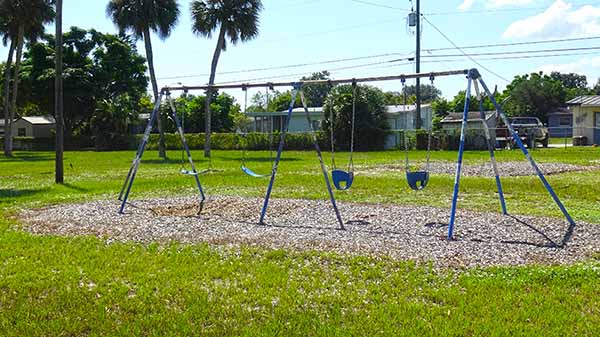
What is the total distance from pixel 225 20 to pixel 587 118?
1013 inches

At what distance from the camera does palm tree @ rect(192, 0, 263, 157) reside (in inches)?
1421

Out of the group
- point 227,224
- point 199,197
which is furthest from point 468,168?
point 227,224

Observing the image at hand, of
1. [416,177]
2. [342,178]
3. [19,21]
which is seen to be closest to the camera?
[416,177]

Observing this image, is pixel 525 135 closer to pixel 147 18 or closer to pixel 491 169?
pixel 491 169

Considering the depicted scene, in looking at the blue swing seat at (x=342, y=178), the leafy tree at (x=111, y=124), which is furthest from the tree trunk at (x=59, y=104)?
the leafy tree at (x=111, y=124)

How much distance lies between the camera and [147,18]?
34.6 metres

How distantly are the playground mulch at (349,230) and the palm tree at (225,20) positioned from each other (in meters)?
24.6

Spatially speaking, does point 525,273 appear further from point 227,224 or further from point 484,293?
point 227,224

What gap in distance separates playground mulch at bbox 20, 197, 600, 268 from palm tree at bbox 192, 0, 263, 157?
80.6ft

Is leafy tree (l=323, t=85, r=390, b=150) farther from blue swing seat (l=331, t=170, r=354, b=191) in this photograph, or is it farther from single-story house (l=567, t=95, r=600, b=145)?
blue swing seat (l=331, t=170, r=354, b=191)

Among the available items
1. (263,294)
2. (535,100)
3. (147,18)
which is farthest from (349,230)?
(535,100)

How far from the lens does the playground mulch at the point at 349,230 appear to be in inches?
299

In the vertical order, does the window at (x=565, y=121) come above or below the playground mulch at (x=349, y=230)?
above

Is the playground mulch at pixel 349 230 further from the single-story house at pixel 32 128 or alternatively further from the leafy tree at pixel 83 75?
the single-story house at pixel 32 128
